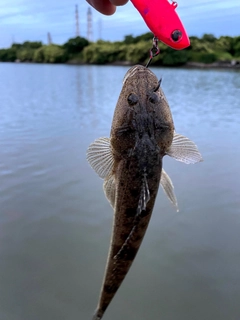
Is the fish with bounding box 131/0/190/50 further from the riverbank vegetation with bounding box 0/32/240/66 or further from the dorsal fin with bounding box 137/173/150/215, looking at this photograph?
the riverbank vegetation with bounding box 0/32/240/66

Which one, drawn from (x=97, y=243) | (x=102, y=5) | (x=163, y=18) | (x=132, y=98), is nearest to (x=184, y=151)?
(x=132, y=98)

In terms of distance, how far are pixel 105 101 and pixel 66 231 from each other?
47.2 ft

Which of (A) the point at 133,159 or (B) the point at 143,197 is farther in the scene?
(A) the point at 133,159

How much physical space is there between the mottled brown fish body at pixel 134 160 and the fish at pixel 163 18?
0.33m

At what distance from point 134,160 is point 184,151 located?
1.46ft

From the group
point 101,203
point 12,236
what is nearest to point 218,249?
point 101,203

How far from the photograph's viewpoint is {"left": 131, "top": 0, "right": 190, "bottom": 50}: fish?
2.26 meters

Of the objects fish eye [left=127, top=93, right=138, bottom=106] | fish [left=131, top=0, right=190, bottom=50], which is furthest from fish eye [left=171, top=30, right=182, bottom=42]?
fish eye [left=127, top=93, right=138, bottom=106]

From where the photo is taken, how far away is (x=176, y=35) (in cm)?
229

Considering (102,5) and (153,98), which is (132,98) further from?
(102,5)

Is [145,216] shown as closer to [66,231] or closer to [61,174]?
[66,231]

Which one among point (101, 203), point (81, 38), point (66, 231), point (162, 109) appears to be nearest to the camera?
point (162, 109)

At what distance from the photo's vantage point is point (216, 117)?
14352mm

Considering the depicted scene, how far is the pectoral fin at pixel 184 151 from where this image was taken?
2.59 metres
